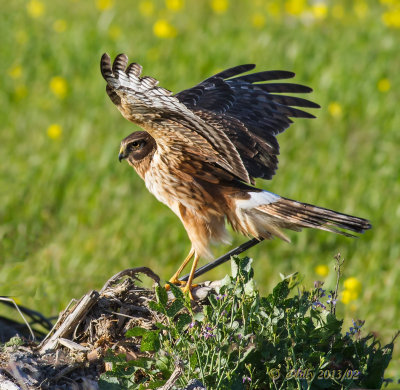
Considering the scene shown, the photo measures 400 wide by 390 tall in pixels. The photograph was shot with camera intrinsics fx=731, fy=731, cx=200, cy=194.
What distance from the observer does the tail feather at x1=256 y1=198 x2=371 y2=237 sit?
375 centimetres

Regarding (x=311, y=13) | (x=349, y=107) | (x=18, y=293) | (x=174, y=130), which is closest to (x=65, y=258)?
(x=18, y=293)

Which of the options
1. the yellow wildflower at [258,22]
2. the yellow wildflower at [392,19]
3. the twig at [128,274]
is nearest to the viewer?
the twig at [128,274]

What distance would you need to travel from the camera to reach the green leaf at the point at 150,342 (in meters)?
3.00

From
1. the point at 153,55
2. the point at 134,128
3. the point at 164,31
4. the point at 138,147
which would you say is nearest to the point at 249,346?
the point at 138,147

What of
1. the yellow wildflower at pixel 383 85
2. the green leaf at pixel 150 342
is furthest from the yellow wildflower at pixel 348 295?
the yellow wildflower at pixel 383 85

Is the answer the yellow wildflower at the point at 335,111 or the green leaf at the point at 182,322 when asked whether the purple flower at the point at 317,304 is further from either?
the yellow wildflower at the point at 335,111

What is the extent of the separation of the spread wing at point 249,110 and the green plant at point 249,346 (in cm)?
142

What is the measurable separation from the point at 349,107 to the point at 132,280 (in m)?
5.54

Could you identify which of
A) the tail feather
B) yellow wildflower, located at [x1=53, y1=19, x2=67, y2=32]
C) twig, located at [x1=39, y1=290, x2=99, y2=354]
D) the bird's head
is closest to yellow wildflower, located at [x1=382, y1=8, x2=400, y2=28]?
yellow wildflower, located at [x1=53, y1=19, x2=67, y2=32]

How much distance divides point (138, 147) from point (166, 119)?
3.23 ft

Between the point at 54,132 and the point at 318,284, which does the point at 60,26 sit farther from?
the point at 318,284

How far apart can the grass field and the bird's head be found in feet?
3.66

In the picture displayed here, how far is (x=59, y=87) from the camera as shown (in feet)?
27.1

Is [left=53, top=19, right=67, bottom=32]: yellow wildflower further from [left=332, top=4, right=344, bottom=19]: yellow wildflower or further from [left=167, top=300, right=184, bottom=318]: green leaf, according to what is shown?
[left=167, top=300, right=184, bottom=318]: green leaf
